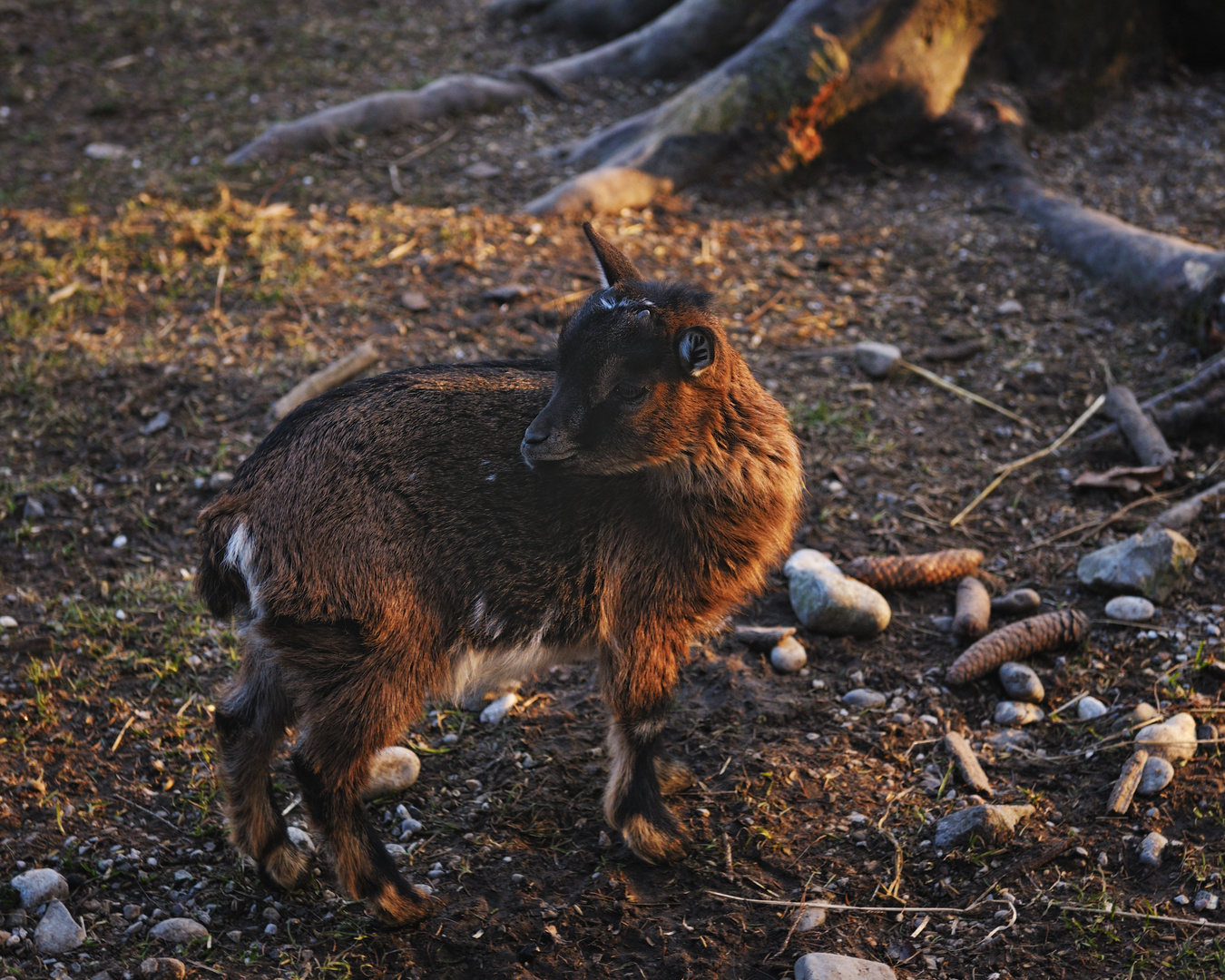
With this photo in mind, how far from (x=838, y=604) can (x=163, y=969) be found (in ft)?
9.22

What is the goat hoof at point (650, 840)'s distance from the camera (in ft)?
11.5

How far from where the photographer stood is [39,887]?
10.4 feet

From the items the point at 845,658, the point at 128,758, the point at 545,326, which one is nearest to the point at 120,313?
the point at 545,326

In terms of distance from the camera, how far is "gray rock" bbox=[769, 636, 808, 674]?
14.1 feet

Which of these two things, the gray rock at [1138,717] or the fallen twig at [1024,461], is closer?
the gray rock at [1138,717]

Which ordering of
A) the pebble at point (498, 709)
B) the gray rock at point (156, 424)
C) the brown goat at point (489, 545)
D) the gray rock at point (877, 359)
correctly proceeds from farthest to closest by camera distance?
the gray rock at point (877, 359) → the gray rock at point (156, 424) → the pebble at point (498, 709) → the brown goat at point (489, 545)

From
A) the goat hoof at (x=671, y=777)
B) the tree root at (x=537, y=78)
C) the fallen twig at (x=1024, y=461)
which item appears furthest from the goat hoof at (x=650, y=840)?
the tree root at (x=537, y=78)

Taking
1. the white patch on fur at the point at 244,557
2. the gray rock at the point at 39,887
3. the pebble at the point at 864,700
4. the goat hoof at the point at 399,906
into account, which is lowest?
the gray rock at the point at 39,887

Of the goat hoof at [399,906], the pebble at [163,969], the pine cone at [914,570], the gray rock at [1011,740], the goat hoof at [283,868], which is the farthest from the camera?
the pine cone at [914,570]

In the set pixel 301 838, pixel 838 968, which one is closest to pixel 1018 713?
pixel 838 968

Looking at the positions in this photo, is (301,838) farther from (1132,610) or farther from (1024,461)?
(1024,461)

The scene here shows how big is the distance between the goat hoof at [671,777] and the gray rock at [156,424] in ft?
11.0

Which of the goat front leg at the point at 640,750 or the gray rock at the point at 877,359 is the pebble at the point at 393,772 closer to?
the goat front leg at the point at 640,750

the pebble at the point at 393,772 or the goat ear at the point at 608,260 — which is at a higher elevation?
the goat ear at the point at 608,260
